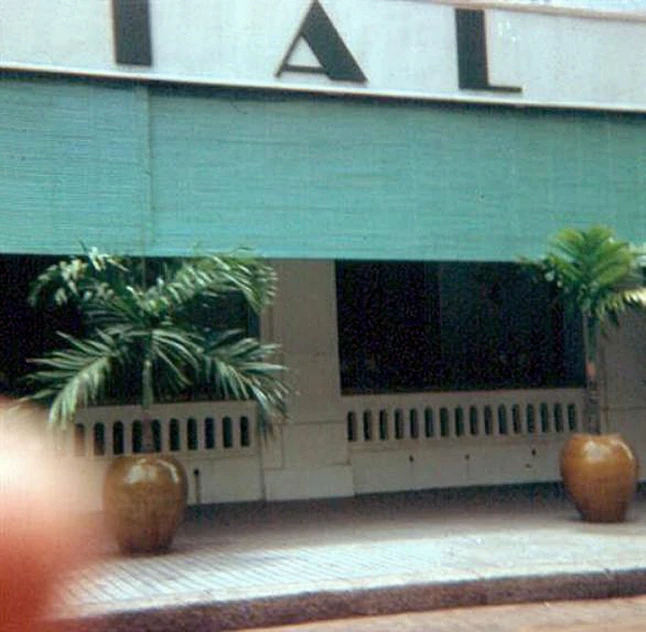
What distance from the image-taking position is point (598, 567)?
8789 millimetres

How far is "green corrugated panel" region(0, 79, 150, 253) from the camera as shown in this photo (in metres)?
9.53

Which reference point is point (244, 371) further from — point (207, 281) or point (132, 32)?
point (132, 32)

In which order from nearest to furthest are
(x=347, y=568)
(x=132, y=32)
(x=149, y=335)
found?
(x=347, y=568) < (x=149, y=335) < (x=132, y=32)

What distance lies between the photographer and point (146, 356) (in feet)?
30.8

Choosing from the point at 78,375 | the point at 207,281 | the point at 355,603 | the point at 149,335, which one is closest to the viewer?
the point at 355,603

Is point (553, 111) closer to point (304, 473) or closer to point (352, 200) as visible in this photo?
point (352, 200)

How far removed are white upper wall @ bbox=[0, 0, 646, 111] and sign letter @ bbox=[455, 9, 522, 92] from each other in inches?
1.9

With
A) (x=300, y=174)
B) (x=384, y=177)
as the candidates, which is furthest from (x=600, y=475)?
(x=300, y=174)

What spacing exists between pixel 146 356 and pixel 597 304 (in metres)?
4.20

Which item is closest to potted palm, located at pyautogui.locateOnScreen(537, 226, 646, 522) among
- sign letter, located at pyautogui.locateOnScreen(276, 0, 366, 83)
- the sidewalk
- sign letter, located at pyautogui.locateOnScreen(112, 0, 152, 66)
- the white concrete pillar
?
the sidewalk

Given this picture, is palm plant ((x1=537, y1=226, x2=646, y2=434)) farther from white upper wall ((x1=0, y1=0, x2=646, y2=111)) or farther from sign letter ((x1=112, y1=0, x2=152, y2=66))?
sign letter ((x1=112, y1=0, x2=152, y2=66))

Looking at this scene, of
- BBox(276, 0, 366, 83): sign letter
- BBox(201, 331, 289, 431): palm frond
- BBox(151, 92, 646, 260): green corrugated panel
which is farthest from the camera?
BBox(276, 0, 366, 83): sign letter

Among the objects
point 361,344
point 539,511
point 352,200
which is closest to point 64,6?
point 352,200

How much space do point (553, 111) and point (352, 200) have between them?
7.73 ft
